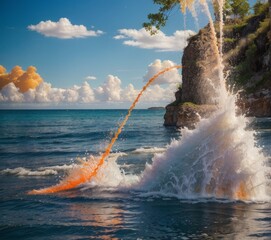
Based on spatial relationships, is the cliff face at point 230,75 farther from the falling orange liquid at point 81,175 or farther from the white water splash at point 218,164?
the white water splash at point 218,164

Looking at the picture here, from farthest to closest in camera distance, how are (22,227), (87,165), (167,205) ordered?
(87,165)
(167,205)
(22,227)

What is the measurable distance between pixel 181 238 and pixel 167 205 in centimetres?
237

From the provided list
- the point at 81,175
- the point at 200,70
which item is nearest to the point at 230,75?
the point at 200,70

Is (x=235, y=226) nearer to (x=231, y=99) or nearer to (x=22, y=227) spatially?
(x=231, y=99)

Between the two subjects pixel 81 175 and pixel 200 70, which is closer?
pixel 81 175

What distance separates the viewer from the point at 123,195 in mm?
10633

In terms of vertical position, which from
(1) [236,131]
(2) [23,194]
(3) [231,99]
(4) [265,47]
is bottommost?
(2) [23,194]

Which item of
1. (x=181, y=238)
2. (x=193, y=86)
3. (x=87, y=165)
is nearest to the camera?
(x=181, y=238)

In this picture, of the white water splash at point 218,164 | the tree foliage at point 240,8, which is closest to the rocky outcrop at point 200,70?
the tree foliage at point 240,8

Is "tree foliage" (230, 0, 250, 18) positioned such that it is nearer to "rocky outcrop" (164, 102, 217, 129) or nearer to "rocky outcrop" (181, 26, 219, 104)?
"rocky outcrop" (181, 26, 219, 104)

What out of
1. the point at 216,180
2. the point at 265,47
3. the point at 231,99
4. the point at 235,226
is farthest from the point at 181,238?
the point at 265,47

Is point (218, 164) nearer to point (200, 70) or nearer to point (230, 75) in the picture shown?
point (200, 70)

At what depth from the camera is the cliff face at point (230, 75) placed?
4441 centimetres

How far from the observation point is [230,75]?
5122 cm
